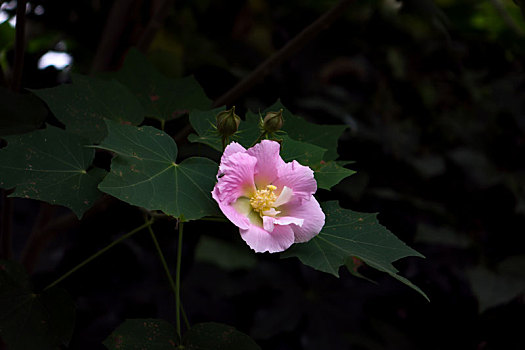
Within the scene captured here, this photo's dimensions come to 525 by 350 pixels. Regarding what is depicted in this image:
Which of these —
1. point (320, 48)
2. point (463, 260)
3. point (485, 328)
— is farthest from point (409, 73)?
point (485, 328)

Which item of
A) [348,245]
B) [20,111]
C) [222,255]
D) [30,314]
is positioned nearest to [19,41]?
[20,111]

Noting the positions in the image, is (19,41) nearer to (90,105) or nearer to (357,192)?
(90,105)

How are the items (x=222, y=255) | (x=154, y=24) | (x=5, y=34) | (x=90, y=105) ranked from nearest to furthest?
1. (x=90, y=105)
2. (x=154, y=24)
3. (x=5, y=34)
4. (x=222, y=255)

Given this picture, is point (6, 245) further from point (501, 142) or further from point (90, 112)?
point (501, 142)

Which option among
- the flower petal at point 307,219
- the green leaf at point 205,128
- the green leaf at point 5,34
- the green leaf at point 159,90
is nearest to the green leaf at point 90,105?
the green leaf at point 159,90

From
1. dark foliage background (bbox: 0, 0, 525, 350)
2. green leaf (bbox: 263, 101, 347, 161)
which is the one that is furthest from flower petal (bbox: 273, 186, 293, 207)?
dark foliage background (bbox: 0, 0, 525, 350)

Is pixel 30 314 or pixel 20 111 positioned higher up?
pixel 20 111

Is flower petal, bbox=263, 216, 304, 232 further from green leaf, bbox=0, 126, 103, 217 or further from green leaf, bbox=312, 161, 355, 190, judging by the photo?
green leaf, bbox=0, 126, 103, 217
